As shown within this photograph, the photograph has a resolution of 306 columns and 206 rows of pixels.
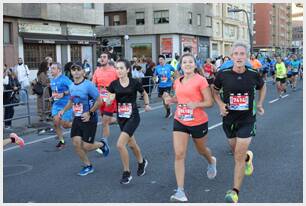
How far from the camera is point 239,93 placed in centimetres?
533

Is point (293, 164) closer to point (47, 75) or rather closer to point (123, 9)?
point (47, 75)

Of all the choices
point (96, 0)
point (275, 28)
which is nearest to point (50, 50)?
point (96, 0)

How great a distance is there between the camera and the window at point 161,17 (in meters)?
48.9

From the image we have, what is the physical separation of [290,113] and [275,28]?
104m

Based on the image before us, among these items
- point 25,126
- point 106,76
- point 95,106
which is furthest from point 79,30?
point 95,106

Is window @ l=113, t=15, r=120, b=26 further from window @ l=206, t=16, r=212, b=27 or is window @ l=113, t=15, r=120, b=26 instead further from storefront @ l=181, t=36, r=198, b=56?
window @ l=206, t=16, r=212, b=27

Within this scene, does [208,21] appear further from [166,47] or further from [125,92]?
[125,92]

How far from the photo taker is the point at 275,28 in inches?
4429

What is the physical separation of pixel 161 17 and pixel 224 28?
16165 millimetres

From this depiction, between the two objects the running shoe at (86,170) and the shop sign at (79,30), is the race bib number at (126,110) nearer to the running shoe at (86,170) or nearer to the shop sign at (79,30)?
the running shoe at (86,170)

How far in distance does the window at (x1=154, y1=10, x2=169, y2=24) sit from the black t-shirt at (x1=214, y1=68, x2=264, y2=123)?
44.1 meters

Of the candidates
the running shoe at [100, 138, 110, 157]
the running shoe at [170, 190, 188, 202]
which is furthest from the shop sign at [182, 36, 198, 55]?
the running shoe at [170, 190, 188, 202]

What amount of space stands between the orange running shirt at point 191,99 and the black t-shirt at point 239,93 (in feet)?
0.85

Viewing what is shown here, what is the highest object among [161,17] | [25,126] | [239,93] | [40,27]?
[161,17]
